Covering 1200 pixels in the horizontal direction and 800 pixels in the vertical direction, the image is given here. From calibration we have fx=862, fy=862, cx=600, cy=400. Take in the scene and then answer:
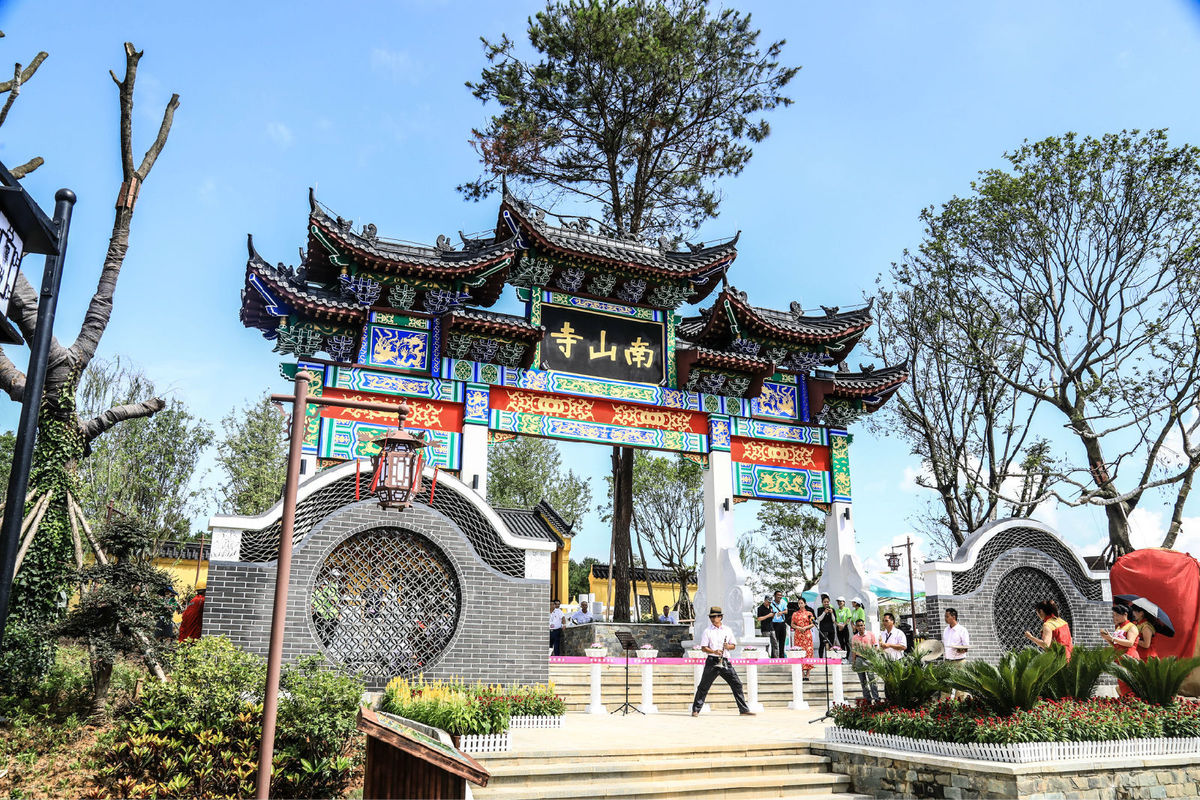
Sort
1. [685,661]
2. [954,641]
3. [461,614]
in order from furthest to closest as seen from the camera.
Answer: [685,661] < [461,614] < [954,641]

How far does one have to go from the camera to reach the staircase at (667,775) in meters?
7.31

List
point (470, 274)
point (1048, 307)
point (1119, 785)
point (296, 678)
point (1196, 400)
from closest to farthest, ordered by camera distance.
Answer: point (1119, 785), point (296, 678), point (470, 274), point (1196, 400), point (1048, 307)

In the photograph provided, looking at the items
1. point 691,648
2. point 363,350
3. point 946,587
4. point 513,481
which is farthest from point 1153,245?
point 513,481

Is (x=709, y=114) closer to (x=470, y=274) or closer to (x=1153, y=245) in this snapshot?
(x=470, y=274)

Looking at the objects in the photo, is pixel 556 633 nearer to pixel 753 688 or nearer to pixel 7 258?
pixel 753 688

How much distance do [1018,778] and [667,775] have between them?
2899 mm

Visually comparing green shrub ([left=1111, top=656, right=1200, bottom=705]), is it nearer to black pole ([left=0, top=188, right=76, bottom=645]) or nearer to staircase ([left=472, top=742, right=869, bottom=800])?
staircase ([left=472, top=742, right=869, bottom=800])

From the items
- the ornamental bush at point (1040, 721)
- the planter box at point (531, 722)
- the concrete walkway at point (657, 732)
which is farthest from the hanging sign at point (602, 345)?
the ornamental bush at point (1040, 721)

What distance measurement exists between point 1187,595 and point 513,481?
2253cm

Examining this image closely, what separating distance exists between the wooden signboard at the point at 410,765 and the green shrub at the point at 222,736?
1.58 meters

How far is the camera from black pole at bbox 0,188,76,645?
190 inches

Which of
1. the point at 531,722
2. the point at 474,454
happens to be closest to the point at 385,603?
the point at 531,722

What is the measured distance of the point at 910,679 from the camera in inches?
338

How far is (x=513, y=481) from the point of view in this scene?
30234mm
